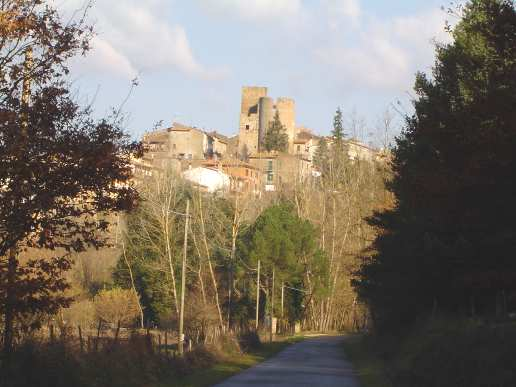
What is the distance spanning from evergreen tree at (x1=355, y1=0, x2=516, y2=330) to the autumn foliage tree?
5.84 m

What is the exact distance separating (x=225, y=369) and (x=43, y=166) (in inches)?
767

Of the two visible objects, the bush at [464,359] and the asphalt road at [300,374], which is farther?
the asphalt road at [300,374]

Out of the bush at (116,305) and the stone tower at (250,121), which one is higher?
the stone tower at (250,121)

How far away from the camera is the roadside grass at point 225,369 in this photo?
25547mm

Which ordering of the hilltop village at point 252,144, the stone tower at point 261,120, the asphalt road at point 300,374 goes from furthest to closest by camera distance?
the stone tower at point 261,120 → the hilltop village at point 252,144 → the asphalt road at point 300,374

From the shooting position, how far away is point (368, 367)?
115ft

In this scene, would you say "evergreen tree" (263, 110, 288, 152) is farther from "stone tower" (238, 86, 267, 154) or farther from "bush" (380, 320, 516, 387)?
"bush" (380, 320, 516, 387)

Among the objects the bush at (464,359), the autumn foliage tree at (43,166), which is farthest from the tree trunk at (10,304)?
the bush at (464,359)

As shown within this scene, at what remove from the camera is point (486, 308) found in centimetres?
2803

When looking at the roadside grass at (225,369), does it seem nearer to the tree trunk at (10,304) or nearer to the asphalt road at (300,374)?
the asphalt road at (300,374)

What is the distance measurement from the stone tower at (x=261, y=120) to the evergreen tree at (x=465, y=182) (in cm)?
14518

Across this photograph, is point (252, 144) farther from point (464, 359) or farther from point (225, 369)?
point (464, 359)

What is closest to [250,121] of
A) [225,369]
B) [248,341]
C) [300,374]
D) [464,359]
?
[248,341]

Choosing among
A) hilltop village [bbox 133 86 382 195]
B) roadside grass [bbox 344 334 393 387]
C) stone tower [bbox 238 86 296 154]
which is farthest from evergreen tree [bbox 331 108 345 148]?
roadside grass [bbox 344 334 393 387]
